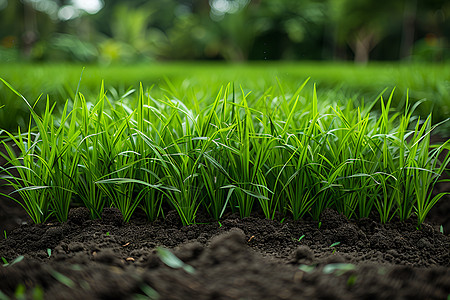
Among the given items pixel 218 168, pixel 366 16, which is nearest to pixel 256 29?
pixel 366 16

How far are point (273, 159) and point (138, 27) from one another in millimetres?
21927

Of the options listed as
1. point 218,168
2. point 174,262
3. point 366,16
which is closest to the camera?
point 174,262

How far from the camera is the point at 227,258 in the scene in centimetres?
90

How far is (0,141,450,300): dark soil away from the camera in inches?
31.4

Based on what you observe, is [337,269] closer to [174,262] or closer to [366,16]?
[174,262]

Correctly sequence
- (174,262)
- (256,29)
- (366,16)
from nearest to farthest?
1. (174,262)
2. (366,16)
3. (256,29)

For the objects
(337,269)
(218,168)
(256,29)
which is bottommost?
(337,269)

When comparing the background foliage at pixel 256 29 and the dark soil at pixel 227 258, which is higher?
the background foliage at pixel 256 29

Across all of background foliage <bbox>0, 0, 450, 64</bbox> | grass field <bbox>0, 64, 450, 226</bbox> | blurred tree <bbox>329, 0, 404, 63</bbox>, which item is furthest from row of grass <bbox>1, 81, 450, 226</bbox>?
blurred tree <bbox>329, 0, 404, 63</bbox>

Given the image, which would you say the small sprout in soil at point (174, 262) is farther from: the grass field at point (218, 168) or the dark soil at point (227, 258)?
the grass field at point (218, 168)

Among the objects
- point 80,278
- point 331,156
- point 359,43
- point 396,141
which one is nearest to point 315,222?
point 331,156

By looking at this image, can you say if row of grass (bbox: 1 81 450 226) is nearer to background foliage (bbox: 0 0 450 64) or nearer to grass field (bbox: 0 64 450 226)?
grass field (bbox: 0 64 450 226)

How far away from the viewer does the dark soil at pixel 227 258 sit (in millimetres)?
798

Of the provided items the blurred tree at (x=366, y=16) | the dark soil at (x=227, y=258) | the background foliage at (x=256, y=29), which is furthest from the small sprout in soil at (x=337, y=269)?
the blurred tree at (x=366, y=16)
